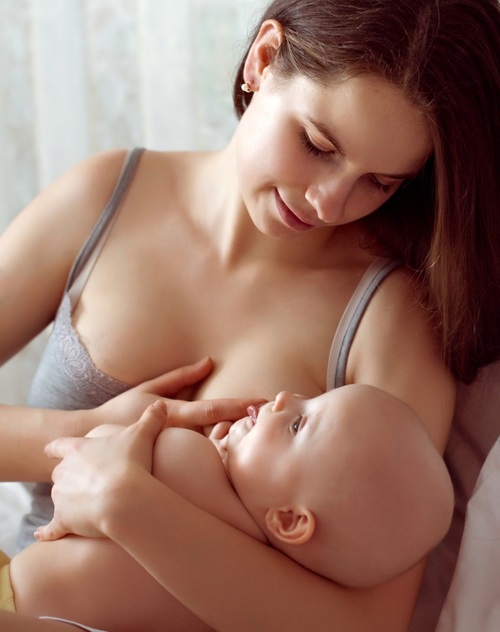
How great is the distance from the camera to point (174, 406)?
1.44m

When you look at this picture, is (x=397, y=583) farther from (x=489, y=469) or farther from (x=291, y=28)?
(x=291, y=28)

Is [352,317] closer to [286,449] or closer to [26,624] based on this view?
[286,449]

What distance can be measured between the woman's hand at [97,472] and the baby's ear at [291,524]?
18cm

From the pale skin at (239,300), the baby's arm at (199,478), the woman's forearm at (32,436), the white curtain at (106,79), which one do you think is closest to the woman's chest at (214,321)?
the pale skin at (239,300)

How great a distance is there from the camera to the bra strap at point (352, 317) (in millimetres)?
1520

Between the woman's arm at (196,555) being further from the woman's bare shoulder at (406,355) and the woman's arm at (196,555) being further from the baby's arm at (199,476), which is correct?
the woman's bare shoulder at (406,355)

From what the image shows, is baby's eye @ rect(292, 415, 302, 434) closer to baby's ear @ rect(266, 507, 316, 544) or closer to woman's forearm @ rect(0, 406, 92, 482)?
baby's ear @ rect(266, 507, 316, 544)

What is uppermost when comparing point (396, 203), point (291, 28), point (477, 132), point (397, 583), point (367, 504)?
point (291, 28)

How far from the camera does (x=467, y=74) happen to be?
4.32 ft

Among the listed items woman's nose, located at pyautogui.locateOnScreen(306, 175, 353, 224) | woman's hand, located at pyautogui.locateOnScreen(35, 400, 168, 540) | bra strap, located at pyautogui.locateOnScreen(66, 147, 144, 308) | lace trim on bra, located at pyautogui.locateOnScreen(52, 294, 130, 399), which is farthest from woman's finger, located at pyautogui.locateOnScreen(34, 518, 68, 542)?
woman's nose, located at pyautogui.locateOnScreen(306, 175, 353, 224)

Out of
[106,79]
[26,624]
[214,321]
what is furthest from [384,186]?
[106,79]

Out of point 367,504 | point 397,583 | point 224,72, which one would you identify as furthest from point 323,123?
point 224,72

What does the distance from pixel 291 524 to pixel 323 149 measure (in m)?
0.52

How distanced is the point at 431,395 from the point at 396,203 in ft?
1.20
